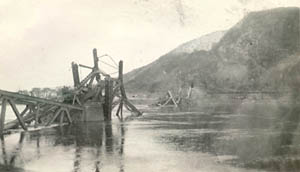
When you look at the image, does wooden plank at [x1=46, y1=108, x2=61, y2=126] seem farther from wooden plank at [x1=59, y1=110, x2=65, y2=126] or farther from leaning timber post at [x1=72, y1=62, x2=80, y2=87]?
leaning timber post at [x1=72, y1=62, x2=80, y2=87]

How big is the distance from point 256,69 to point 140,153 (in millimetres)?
64252

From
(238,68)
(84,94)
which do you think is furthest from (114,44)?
(238,68)

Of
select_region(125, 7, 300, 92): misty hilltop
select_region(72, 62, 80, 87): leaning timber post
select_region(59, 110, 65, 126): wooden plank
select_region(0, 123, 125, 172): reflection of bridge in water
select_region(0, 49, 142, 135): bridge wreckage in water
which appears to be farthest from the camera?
select_region(125, 7, 300, 92): misty hilltop

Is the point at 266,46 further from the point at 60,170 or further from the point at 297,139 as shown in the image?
the point at 60,170

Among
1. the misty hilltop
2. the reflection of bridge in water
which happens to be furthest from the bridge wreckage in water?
the misty hilltop

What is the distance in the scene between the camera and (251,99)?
6394cm

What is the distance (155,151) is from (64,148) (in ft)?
12.5

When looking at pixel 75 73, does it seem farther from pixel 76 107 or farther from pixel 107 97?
pixel 76 107

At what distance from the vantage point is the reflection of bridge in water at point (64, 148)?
1390cm

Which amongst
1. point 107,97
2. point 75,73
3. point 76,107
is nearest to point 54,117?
point 76,107

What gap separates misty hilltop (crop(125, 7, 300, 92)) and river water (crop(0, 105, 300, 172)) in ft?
126

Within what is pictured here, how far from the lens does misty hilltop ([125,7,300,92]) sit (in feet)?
225

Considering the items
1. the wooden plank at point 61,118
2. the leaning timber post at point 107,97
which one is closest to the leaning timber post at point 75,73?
the leaning timber post at point 107,97

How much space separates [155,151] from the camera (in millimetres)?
16484
